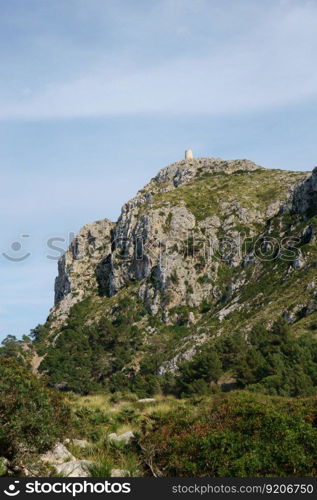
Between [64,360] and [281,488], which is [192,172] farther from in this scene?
[281,488]

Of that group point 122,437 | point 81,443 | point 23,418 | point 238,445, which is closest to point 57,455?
point 23,418

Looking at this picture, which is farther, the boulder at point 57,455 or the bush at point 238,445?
the boulder at point 57,455

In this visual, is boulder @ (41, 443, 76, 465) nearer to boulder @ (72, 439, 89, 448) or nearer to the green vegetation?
boulder @ (72, 439, 89, 448)

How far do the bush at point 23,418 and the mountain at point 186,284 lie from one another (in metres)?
46.9

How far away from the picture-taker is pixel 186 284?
12800 cm

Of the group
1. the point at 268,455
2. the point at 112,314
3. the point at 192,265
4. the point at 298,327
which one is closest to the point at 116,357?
the point at 112,314

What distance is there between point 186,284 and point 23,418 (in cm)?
11083

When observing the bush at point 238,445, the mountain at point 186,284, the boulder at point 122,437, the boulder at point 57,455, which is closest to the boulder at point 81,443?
the boulder at point 122,437

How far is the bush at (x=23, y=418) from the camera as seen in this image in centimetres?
1756

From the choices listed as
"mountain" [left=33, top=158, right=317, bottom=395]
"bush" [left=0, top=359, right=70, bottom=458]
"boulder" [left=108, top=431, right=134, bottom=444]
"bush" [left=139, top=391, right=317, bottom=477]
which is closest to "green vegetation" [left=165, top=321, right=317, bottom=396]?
"mountain" [left=33, top=158, right=317, bottom=395]

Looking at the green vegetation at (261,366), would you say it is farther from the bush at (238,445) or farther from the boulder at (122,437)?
the bush at (238,445)

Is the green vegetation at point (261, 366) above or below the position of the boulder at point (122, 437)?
below

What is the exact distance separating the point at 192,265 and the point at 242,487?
117m

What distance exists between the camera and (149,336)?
119375 mm
